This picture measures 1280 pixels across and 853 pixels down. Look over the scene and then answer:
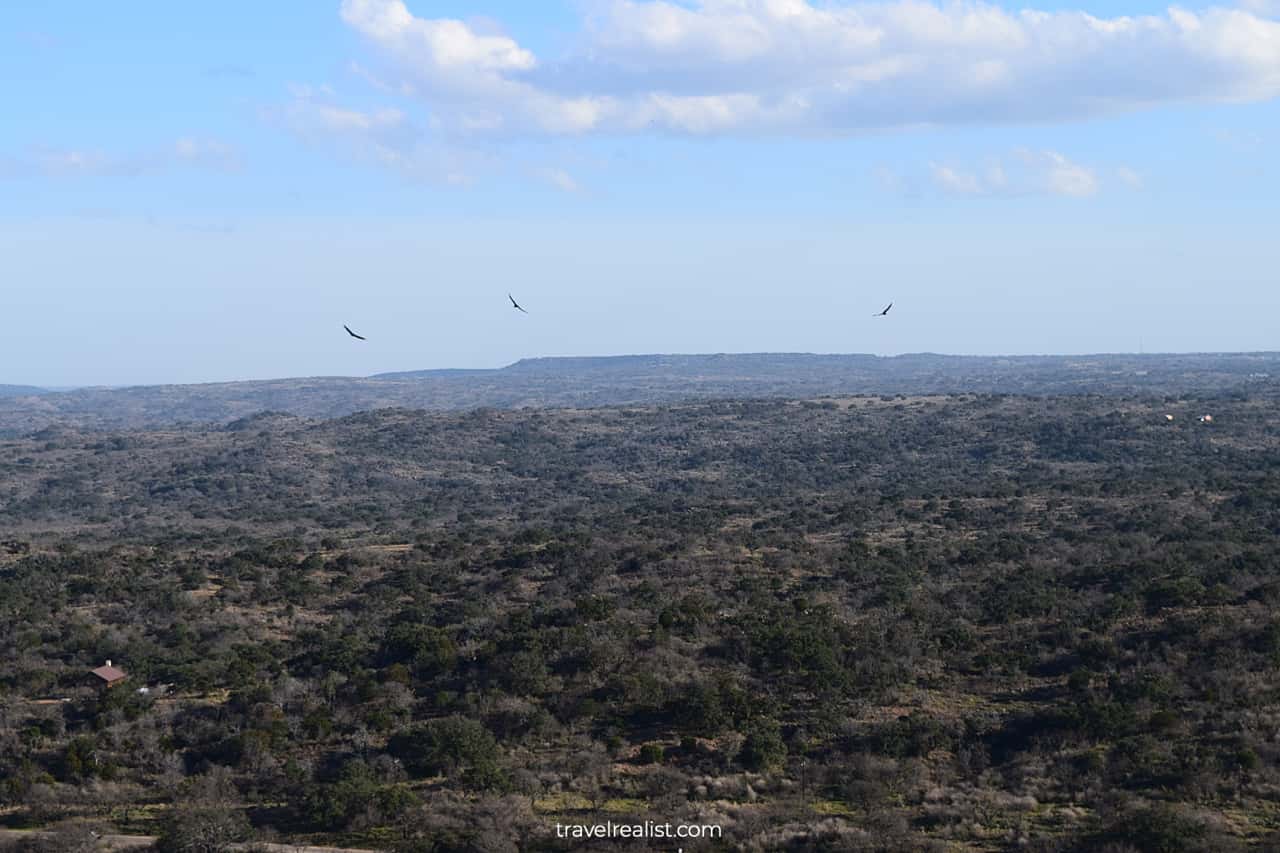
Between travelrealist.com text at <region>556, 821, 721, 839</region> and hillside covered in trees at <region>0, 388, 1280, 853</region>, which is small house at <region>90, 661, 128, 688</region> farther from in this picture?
travelrealist.com text at <region>556, 821, 721, 839</region>

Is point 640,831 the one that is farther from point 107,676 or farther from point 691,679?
point 107,676

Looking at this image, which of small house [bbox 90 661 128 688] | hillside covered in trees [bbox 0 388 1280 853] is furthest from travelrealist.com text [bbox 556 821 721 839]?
small house [bbox 90 661 128 688]

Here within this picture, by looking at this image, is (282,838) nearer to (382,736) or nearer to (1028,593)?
(382,736)

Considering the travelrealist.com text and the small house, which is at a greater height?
the small house

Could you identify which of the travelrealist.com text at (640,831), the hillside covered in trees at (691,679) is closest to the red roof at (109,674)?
the hillside covered in trees at (691,679)

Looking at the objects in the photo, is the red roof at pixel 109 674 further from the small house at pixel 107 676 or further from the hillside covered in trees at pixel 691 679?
the hillside covered in trees at pixel 691 679

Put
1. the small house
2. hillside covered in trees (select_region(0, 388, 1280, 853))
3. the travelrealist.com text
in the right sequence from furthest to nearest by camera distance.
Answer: the small house
hillside covered in trees (select_region(0, 388, 1280, 853))
the travelrealist.com text

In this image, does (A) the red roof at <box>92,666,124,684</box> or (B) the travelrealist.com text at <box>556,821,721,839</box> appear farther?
(A) the red roof at <box>92,666,124,684</box>

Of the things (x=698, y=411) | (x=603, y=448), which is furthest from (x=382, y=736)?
(x=698, y=411)
